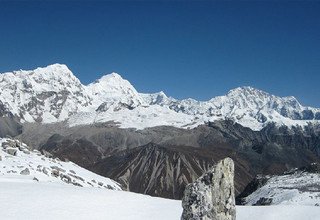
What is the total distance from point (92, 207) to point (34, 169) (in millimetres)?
22860

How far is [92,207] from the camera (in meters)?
35.8

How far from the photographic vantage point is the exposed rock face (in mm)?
21969

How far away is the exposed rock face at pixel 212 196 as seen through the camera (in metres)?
22.0

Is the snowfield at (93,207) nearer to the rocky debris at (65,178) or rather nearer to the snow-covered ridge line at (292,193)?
the rocky debris at (65,178)

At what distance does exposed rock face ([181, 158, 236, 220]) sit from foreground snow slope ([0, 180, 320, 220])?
12.7 metres

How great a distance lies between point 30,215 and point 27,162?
29.1 metres

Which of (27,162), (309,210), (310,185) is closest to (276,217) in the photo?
(309,210)

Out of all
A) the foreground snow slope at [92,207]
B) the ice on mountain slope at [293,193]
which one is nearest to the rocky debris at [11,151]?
the foreground snow slope at [92,207]

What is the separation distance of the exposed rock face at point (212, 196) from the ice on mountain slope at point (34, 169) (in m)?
29.7

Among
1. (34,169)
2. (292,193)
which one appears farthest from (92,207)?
(292,193)

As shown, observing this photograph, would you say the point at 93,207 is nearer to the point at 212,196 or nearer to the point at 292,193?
the point at 212,196

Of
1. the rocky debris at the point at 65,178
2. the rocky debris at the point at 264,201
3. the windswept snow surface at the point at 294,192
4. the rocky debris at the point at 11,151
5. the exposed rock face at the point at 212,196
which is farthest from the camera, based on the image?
the rocky debris at the point at 264,201

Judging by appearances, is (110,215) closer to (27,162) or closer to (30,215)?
(30,215)

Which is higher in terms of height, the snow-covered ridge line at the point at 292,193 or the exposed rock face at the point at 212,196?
the snow-covered ridge line at the point at 292,193
